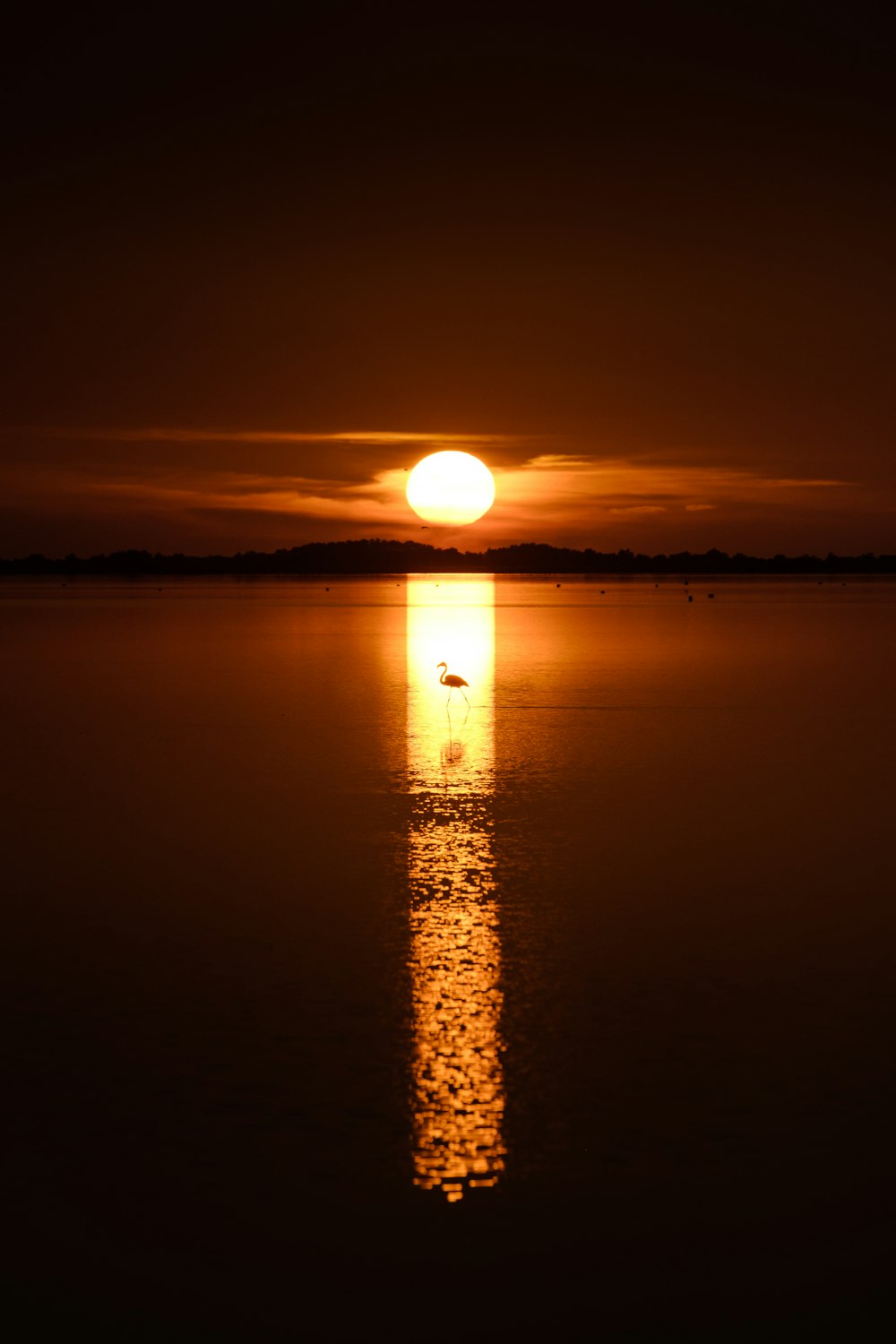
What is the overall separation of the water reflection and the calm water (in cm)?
4

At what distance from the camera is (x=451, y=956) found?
9.59 m

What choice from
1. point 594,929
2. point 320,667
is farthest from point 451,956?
point 320,667

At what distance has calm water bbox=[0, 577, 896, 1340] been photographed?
5555 mm

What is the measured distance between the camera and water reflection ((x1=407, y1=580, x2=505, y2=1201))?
6645 mm

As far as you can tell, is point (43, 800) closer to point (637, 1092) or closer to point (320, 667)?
point (637, 1092)

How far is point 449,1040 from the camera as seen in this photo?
7965 mm

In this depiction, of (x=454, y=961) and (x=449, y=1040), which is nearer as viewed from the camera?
(x=449, y=1040)

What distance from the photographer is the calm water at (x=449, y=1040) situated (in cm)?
555

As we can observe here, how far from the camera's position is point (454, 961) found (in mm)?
9453

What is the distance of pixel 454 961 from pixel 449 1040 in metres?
1.50

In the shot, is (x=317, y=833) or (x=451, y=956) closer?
(x=451, y=956)

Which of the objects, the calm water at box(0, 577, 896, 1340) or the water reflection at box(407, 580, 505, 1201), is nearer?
the calm water at box(0, 577, 896, 1340)

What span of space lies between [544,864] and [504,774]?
17.1 ft

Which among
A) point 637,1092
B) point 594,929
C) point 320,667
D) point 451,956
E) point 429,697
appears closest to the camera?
point 637,1092
